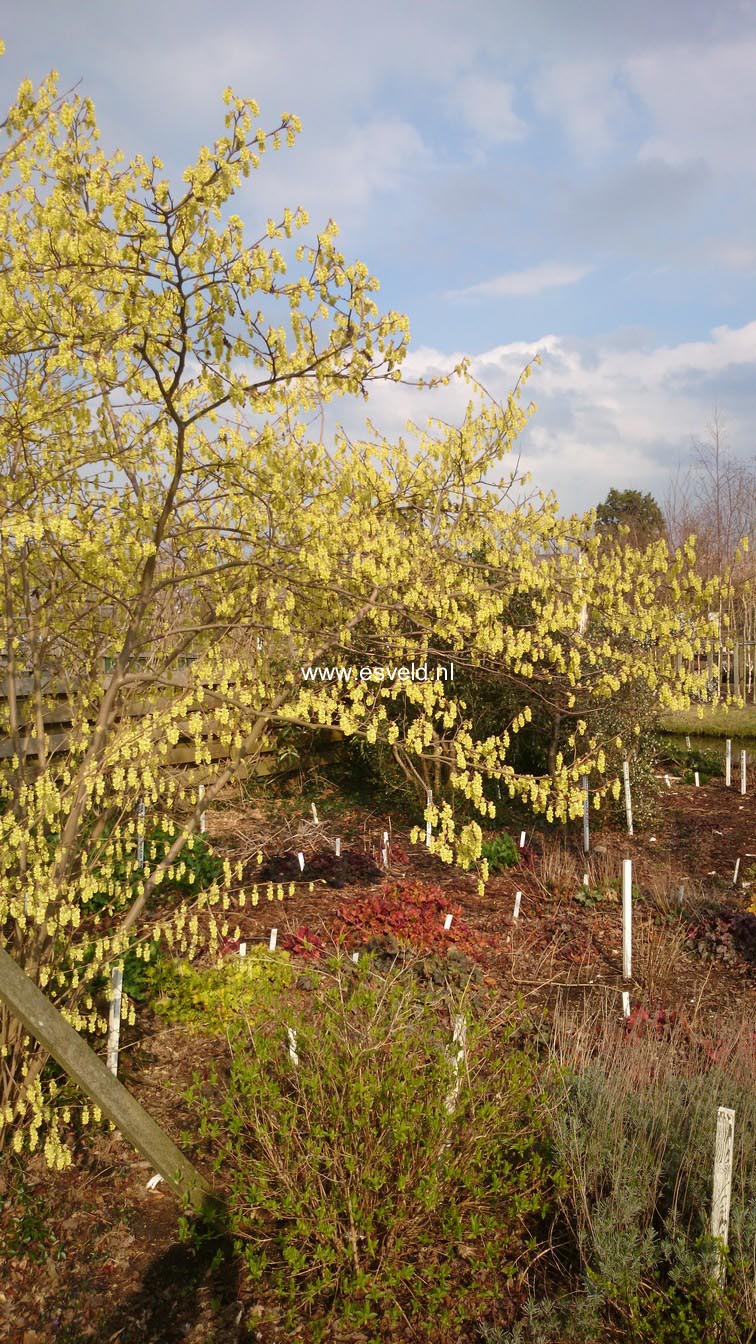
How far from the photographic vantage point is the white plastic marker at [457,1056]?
2.55 metres

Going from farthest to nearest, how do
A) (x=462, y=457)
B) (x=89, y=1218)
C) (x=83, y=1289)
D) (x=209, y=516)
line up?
(x=462, y=457)
(x=209, y=516)
(x=89, y=1218)
(x=83, y=1289)

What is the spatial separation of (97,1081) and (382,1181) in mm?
802

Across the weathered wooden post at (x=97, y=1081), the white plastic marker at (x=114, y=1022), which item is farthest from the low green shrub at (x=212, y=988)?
the weathered wooden post at (x=97, y=1081)

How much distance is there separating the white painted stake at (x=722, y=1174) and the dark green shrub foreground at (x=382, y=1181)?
483 mm

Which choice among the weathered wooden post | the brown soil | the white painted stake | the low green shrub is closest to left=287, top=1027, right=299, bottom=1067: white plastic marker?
the weathered wooden post

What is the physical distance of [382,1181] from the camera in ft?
7.60

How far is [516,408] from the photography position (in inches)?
165

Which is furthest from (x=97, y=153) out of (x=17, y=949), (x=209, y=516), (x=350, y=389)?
(x=17, y=949)

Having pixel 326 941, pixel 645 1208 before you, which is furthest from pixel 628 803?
pixel 645 1208

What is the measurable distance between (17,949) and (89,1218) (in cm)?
94

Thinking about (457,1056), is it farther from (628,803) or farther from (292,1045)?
(628,803)

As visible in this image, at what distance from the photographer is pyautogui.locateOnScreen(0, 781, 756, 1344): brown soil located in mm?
2551

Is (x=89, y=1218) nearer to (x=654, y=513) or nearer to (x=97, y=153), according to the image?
(x=97, y=153)

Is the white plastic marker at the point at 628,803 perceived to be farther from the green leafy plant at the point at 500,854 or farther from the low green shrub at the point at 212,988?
the low green shrub at the point at 212,988
